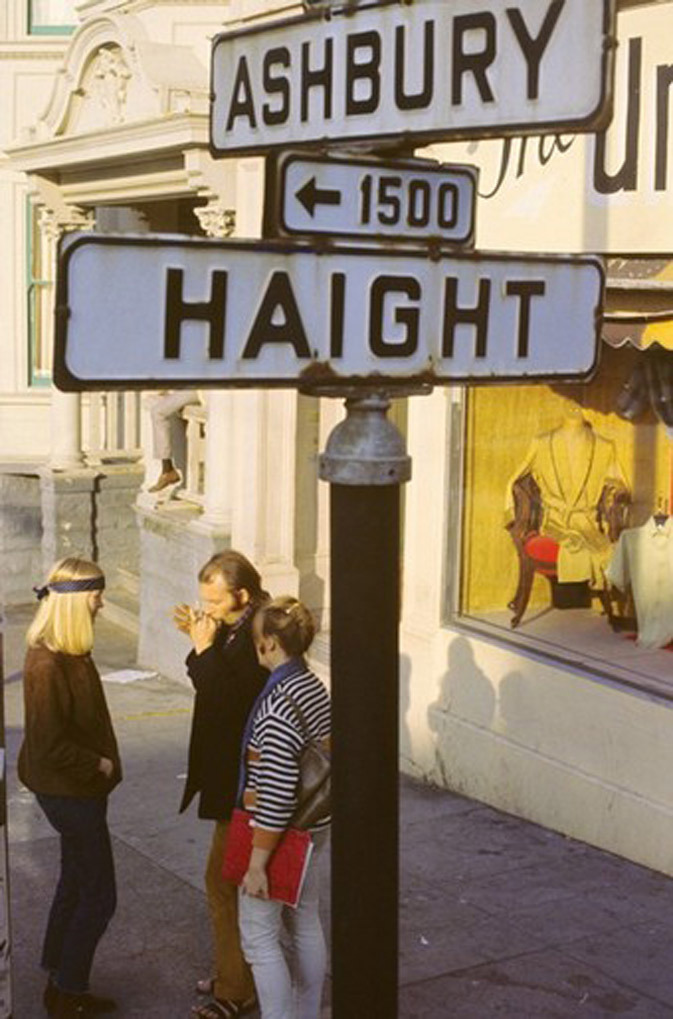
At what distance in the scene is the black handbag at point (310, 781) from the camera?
5.35 m

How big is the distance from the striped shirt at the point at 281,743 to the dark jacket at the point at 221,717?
54 centimetres

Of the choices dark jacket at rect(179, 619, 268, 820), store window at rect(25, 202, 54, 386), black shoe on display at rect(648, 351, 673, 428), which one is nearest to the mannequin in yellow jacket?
black shoe on display at rect(648, 351, 673, 428)

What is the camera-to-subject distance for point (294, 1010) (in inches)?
218

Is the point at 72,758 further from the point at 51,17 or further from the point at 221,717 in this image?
the point at 51,17

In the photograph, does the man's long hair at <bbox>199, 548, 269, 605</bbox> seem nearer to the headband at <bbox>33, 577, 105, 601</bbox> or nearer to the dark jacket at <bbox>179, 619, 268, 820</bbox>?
the dark jacket at <bbox>179, 619, 268, 820</bbox>

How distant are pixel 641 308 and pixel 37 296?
10225mm

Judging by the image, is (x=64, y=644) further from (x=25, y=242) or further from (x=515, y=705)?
(x=25, y=242)

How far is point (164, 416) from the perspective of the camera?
12.9 metres

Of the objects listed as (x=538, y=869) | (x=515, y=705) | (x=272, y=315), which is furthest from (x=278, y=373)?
(x=515, y=705)

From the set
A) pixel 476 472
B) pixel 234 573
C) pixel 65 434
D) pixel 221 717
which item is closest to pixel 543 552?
pixel 476 472

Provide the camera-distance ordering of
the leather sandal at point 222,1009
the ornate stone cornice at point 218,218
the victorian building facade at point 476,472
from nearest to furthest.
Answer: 1. the leather sandal at point 222,1009
2. the victorian building facade at point 476,472
3. the ornate stone cornice at point 218,218

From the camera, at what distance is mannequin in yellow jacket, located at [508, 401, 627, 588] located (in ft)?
29.6

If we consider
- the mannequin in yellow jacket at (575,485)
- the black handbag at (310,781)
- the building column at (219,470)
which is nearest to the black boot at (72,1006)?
the black handbag at (310,781)

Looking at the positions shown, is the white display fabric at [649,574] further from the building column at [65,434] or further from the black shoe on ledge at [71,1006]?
the building column at [65,434]
